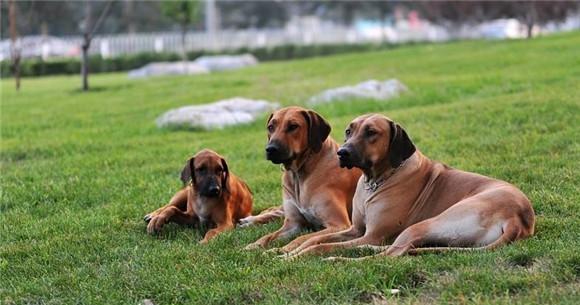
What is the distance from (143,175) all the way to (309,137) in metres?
3.33

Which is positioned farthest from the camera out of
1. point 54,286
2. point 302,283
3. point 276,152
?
point 276,152

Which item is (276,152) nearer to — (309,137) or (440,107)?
(309,137)

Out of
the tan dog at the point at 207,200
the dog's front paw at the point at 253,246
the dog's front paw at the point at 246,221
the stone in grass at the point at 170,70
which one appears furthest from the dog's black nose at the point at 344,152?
the stone in grass at the point at 170,70

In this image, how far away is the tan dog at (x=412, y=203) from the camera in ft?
19.3

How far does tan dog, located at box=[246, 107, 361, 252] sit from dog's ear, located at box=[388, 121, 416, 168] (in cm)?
80

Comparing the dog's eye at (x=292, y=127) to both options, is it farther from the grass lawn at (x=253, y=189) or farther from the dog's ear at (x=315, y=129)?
the grass lawn at (x=253, y=189)

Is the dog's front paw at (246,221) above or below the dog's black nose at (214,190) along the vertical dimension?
below

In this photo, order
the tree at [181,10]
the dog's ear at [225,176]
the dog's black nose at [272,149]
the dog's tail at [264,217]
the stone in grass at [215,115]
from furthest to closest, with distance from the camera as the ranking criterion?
the tree at [181,10] < the stone in grass at [215,115] < the dog's tail at [264,217] < the dog's ear at [225,176] < the dog's black nose at [272,149]

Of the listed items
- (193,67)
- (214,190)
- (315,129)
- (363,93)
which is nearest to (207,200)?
(214,190)

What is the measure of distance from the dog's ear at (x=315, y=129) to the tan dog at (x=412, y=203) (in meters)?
0.56

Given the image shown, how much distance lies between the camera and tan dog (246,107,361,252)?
22.8ft

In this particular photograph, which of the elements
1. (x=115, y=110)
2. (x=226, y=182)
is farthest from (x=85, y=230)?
(x=115, y=110)

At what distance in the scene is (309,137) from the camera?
7.08 metres

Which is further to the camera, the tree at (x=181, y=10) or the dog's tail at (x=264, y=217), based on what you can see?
the tree at (x=181, y=10)
